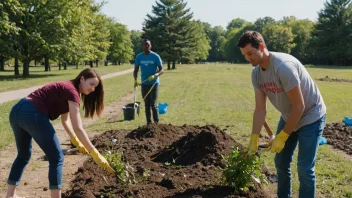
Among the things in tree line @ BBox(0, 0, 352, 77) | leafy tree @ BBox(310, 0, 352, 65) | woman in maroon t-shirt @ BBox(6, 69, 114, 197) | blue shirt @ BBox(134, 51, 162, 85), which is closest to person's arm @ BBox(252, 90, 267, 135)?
woman in maroon t-shirt @ BBox(6, 69, 114, 197)

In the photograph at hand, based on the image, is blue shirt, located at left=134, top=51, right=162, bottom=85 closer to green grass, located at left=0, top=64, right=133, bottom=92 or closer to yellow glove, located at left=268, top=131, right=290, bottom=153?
yellow glove, located at left=268, top=131, right=290, bottom=153

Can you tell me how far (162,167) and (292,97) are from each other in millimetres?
2953

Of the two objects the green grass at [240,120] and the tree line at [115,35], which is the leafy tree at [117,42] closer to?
the tree line at [115,35]

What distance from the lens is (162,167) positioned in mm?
5852

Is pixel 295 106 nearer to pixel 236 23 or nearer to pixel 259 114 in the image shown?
pixel 259 114

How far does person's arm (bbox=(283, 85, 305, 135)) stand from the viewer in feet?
11.2

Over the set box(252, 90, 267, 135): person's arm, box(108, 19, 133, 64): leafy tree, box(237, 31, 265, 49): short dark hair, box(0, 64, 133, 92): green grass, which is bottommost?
box(0, 64, 133, 92): green grass

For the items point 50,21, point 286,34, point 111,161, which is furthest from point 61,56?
point 286,34

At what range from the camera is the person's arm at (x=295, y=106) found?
341 cm

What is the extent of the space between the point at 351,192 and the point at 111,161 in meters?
3.18

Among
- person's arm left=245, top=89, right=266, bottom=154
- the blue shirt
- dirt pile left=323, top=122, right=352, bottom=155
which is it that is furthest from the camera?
the blue shirt

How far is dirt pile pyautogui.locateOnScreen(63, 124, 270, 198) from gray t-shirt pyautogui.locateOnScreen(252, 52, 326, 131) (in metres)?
1.26

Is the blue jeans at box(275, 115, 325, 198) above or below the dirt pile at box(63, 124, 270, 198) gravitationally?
above

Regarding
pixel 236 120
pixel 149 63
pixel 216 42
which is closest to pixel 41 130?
pixel 149 63
